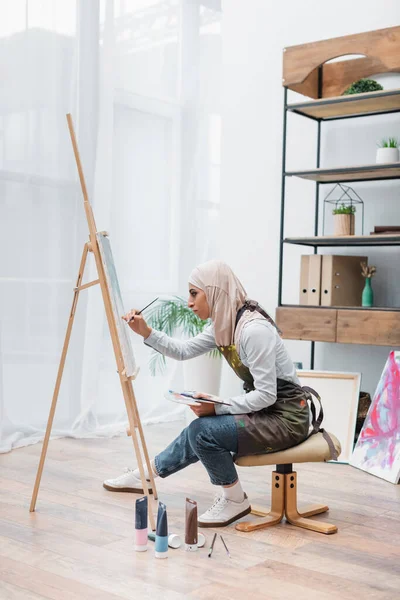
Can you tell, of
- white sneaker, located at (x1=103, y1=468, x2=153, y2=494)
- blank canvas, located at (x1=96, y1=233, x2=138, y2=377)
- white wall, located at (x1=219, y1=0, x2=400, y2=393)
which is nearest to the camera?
blank canvas, located at (x1=96, y1=233, x2=138, y2=377)

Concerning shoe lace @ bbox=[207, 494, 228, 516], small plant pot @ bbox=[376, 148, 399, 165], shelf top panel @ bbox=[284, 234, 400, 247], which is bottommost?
shoe lace @ bbox=[207, 494, 228, 516]

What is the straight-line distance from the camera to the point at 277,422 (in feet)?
9.05

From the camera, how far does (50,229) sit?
4.31 m

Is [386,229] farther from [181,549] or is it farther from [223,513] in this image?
[181,549]

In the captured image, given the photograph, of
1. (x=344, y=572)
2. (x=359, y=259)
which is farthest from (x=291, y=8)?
(x=344, y=572)

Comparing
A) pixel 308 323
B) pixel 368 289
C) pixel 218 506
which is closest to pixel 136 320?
pixel 218 506

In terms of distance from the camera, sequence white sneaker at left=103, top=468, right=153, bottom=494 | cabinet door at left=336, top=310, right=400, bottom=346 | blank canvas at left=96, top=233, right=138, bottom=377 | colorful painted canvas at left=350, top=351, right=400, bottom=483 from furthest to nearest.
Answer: cabinet door at left=336, top=310, right=400, bottom=346
colorful painted canvas at left=350, top=351, right=400, bottom=483
white sneaker at left=103, top=468, right=153, bottom=494
blank canvas at left=96, top=233, right=138, bottom=377

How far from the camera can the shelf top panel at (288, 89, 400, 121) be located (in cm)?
395

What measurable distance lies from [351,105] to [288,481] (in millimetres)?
2142

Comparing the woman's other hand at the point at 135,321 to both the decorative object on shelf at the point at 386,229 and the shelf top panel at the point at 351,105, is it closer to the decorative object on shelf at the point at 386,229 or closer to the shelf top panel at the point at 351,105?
the decorative object on shelf at the point at 386,229

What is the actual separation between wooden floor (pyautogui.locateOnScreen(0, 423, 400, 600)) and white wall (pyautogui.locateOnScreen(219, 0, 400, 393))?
1257 millimetres

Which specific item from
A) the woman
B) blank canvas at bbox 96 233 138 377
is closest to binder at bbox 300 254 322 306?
the woman

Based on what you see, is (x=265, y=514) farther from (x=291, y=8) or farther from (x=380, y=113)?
(x=291, y=8)

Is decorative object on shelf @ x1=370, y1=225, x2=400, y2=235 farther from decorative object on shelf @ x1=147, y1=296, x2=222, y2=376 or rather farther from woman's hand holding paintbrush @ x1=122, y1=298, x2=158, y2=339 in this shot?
woman's hand holding paintbrush @ x1=122, y1=298, x2=158, y2=339
